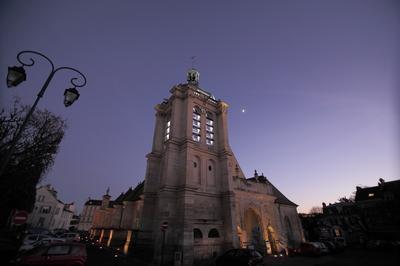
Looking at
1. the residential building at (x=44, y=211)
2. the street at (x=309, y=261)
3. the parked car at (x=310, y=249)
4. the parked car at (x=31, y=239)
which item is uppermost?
the residential building at (x=44, y=211)

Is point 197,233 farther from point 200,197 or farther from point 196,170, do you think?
point 196,170

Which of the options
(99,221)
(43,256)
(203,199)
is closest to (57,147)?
(43,256)

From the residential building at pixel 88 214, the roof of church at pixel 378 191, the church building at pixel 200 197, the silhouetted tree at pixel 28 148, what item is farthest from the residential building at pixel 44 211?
the roof of church at pixel 378 191

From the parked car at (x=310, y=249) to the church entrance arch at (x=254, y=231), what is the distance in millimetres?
4334

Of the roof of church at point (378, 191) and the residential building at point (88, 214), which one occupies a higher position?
the roof of church at point (378, 191)

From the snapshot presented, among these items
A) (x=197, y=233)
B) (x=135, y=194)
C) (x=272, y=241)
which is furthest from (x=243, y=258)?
(x=135, y=194)

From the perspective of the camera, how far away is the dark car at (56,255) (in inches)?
364

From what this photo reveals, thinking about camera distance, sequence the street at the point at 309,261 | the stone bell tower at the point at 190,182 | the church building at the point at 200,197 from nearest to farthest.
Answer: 1. the street at the point at 309,261
2. the stone bell tower at the point at 190,182
3. the church building at the point at 200,197

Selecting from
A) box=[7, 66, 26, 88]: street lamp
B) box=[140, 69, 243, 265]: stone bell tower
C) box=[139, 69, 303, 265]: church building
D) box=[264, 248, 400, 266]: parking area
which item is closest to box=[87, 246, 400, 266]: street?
box=[264, 248, 400, 266]: parking area

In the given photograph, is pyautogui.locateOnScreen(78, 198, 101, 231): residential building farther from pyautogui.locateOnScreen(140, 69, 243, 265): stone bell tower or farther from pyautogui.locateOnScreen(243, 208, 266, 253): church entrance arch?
pyautogui.locateOnScreen(243, 208, 266, 253): church entrance arch

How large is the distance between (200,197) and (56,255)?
13177 mm

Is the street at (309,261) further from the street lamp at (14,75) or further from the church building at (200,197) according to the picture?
the street lamp at (14,75)

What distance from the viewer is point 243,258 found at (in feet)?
41.1

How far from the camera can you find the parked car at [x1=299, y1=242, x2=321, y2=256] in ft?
64.4
